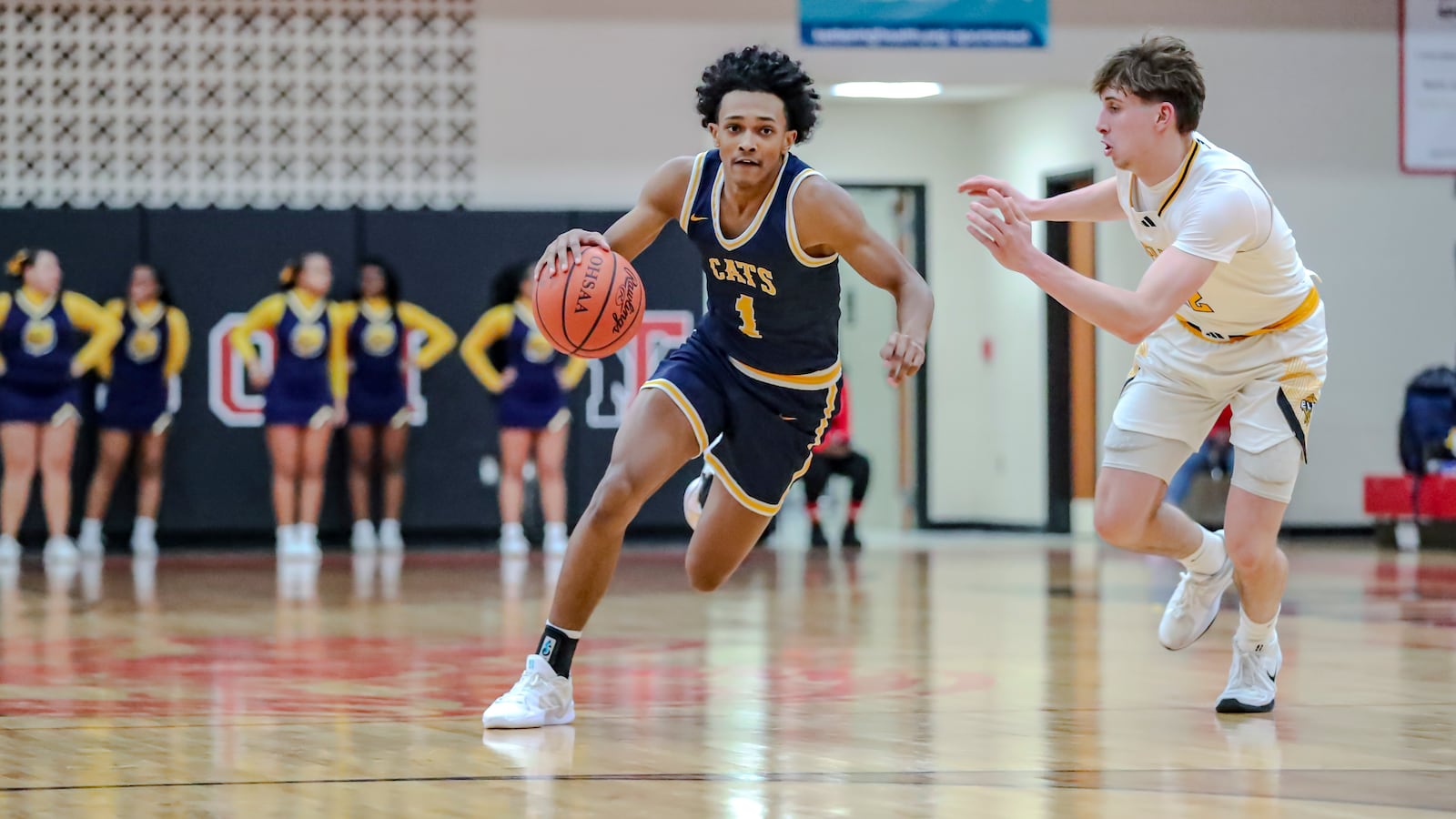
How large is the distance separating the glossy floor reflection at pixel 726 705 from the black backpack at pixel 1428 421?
12.8ft

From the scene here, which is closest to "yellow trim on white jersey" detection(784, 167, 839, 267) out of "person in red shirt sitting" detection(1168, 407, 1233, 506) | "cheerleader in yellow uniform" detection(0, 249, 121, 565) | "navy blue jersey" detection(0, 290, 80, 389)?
"cheerleader in yellow uniform" detection(0, 249, 121, 565)

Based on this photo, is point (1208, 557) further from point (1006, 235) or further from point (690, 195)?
point (690, 195)

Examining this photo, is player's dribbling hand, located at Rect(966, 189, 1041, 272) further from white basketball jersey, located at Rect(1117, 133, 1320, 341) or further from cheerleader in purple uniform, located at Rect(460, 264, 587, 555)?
cheerleader in purple uniform, located at Rect(460, 264, 587, 555)

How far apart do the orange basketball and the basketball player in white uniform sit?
0.89m

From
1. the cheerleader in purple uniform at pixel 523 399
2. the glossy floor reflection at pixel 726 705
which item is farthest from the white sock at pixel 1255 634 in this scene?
the cheerleader in purple uniform at pixel 523 399

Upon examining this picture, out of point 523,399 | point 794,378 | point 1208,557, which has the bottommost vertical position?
point 1208,557

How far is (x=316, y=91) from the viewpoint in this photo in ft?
41.4

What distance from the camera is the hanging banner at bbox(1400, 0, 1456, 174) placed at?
13.4m

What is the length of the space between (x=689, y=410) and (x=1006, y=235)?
3.21ft

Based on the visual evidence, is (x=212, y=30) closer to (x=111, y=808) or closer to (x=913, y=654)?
(x=913, y=654)

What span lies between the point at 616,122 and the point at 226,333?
10.3 feet

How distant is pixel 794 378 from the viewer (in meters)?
4.55

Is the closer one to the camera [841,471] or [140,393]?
[140,393]

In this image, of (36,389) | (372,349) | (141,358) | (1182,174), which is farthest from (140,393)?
(1182,174)
